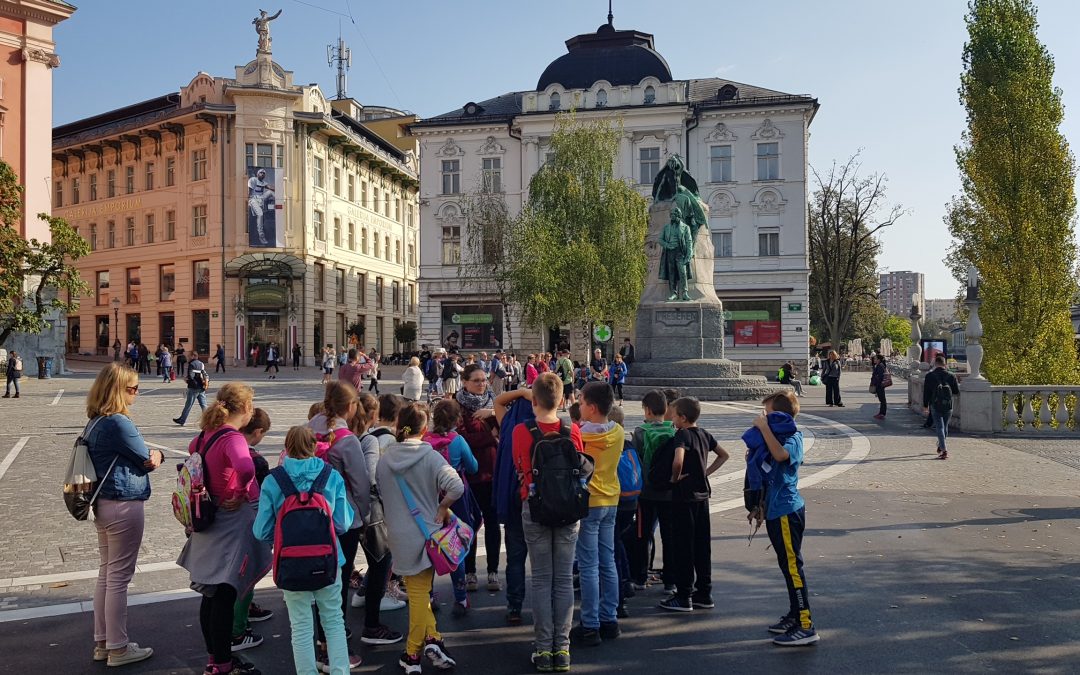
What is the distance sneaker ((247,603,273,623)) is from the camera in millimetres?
5910

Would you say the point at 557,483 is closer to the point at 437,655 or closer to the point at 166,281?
the point at 437,655

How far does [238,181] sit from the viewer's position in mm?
46781

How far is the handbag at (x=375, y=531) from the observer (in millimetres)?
5270

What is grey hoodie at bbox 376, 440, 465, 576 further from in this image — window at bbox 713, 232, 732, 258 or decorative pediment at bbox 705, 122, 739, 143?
decorative pediment at bbox 705, 122, 739, 143

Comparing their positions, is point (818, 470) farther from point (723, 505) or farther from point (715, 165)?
point (715, 165)

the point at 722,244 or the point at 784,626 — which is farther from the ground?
the point at 722,244

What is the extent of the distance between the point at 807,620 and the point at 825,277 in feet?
162

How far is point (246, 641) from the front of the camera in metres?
5.43

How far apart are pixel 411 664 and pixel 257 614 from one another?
62.4 inches

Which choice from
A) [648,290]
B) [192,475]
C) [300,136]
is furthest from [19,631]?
[300,136]

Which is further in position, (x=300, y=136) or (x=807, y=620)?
(x=300, y=136)

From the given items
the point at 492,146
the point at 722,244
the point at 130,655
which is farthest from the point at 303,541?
the point at 492,146

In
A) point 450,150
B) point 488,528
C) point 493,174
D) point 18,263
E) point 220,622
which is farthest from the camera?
point 450,150

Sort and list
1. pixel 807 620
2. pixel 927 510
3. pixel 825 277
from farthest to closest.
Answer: pixel 825 277
pixel 927 510
pixel 807 620
